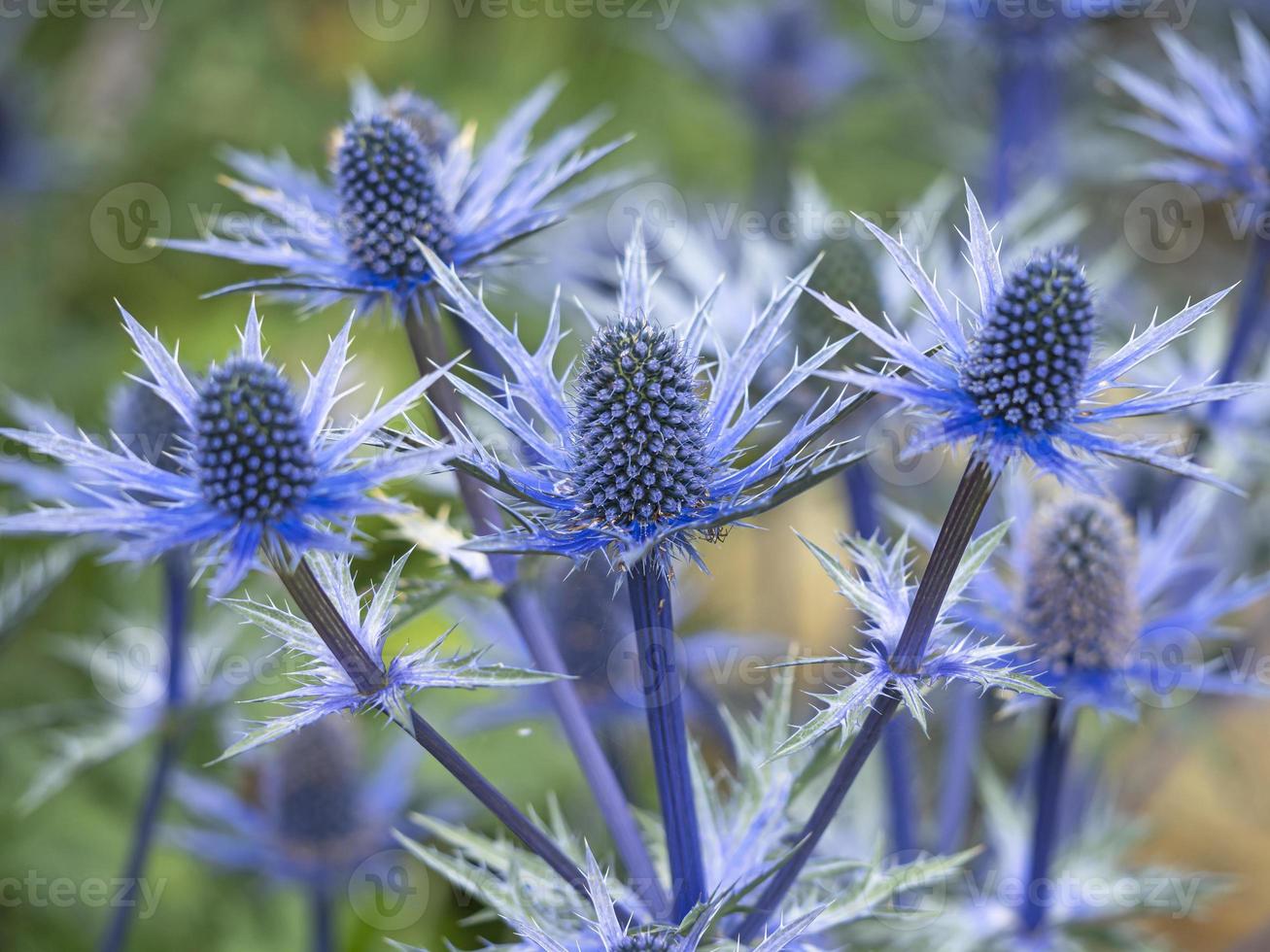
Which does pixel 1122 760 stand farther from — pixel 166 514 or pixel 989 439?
pixel 166 514

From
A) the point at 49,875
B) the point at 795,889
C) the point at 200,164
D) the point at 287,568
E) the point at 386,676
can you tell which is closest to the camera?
the point at 287,568

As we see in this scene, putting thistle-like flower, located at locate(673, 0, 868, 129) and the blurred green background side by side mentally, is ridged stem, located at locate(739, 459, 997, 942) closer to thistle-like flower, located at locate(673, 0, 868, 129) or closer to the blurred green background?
the blurred green background

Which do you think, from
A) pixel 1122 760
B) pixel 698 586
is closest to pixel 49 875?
pixel 698 586

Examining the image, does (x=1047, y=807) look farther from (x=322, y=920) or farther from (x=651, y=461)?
(x=322, y=920)

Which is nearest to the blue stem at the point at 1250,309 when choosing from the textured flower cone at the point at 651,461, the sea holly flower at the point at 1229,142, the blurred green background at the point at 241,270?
the sea holly flower at the point at 1229,142

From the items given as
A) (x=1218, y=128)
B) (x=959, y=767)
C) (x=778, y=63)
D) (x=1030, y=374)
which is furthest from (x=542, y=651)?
(x=778, y=63)
